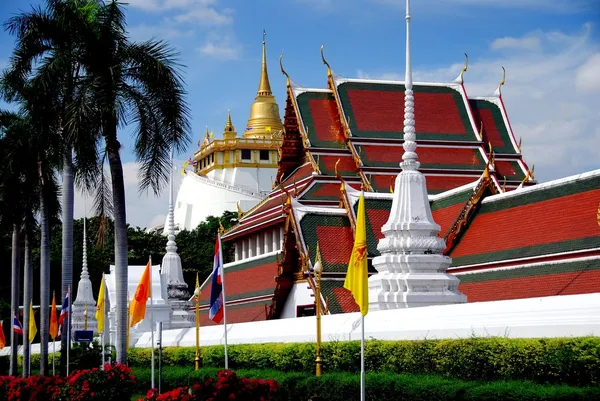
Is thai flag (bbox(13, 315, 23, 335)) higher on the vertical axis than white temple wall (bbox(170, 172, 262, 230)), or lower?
lower

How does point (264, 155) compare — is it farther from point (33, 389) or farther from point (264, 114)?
point (33, 389)

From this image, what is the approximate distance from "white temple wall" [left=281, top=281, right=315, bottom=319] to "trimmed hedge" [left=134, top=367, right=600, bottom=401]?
24.0 ft

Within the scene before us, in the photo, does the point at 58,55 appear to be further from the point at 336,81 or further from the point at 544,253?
the point at 336,81

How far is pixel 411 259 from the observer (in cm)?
2091

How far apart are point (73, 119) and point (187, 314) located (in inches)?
718

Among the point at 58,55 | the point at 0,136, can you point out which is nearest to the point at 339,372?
the point at 58,55

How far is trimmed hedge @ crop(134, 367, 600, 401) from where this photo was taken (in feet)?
38.0

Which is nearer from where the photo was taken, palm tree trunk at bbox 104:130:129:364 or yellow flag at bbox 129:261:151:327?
palm tree trunk at bbox 104:130:129:364

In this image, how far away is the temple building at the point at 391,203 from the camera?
21.6 metres

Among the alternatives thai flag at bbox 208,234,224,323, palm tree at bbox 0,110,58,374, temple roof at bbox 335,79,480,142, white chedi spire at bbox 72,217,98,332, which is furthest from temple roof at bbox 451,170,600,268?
white chedi spire at bbox 72,217,98,332

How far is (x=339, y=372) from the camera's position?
682 inches

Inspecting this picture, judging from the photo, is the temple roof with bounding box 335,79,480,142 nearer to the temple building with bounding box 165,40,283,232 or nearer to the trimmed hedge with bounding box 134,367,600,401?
the trimmed hedge with bounding box 134,367,600,401

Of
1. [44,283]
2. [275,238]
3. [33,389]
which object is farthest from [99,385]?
[275,238]

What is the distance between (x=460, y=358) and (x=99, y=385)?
6487mm
